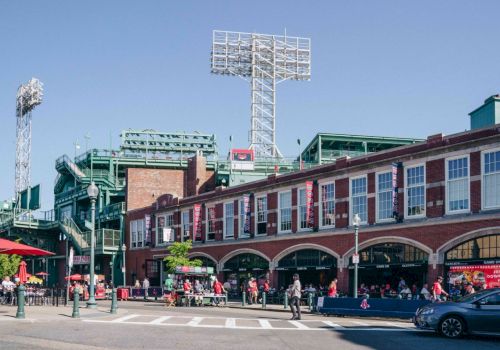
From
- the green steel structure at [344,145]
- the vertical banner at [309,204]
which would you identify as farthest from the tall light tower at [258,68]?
the vertical banner at [309,204]

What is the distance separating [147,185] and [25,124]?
28.5m

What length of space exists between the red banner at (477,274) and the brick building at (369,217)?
0.30 meters

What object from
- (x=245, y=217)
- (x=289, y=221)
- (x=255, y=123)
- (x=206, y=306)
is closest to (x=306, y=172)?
(x=289, y=221)

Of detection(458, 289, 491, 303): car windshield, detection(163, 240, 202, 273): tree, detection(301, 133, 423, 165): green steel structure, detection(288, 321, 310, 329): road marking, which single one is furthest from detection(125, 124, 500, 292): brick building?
detection(301, 133, 423, 165): green steel structure

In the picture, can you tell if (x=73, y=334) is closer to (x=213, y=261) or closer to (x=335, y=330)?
(x=335, y=330)

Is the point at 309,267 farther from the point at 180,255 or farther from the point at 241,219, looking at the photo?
the point at 180,255

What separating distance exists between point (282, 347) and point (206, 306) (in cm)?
2239

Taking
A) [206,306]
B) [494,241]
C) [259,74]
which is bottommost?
[206,306]

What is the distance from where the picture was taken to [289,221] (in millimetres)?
43562

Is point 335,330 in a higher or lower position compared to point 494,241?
lower

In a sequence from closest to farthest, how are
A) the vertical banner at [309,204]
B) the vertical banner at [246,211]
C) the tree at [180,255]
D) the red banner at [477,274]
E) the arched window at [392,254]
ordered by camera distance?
1. the red banner at [477,274]
2. the arched window at [392,254]
3. the vertical banner at [309,204]
4. the vertical banner at [246,211]
5. the tree at [180,255]

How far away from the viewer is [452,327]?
19.2 metres

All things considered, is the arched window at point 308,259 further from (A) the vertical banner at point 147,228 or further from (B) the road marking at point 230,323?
(A) the vertical banner at point 147,228

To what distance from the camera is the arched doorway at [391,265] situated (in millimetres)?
34594
